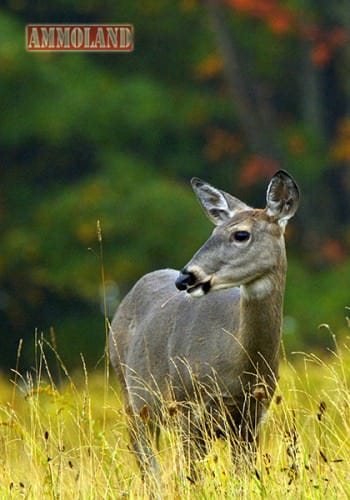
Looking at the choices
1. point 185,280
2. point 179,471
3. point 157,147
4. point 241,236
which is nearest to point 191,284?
point 185,280

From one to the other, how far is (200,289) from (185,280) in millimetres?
93

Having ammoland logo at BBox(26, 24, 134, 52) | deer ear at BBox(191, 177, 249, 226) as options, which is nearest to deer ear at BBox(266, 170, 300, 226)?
deer ear at BBox(191, 177, 249, 226)

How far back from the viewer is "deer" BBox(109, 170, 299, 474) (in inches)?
309

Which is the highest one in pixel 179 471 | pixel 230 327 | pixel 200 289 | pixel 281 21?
pixel 281 21

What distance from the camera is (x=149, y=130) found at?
900 inches

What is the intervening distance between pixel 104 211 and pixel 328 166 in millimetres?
4016

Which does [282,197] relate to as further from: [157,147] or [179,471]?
[157,147]

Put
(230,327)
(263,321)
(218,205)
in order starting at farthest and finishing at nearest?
(218,205)
(230,327)
(263,321)

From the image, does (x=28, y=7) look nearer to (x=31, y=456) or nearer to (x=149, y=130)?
(x=149, y=130)

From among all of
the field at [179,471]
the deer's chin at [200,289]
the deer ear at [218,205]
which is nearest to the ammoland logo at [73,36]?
the deer ear at [218,205]

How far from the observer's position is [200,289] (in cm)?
777

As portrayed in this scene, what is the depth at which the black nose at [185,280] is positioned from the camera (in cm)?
769

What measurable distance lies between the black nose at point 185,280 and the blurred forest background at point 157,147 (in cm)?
1221

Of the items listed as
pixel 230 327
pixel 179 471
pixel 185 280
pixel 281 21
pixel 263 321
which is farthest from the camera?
pixel 281 21
